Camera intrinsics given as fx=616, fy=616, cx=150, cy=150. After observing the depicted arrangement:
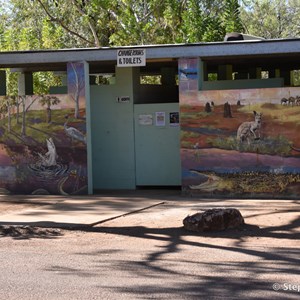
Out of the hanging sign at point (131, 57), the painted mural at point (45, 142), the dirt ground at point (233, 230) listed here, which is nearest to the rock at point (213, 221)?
the dirt ground at point (233, 230)

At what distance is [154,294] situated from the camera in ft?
20.5

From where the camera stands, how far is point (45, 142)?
15.1 m

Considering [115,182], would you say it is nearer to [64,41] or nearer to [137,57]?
[137,57]

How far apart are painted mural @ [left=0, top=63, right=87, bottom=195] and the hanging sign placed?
110 cm

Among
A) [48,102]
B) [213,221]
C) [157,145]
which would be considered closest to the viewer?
[213,221]

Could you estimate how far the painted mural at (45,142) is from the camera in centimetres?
1483

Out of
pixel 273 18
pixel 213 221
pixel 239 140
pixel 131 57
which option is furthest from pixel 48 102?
pixel 273 18

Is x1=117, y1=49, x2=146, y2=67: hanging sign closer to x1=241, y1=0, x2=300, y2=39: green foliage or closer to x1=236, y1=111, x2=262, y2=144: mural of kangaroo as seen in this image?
x1=236, y1=111, x2=262, y2=144: mural of kangaroo

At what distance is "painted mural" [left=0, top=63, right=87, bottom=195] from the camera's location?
14828mm

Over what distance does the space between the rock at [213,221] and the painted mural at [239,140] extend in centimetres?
395

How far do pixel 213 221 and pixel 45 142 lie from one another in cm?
649

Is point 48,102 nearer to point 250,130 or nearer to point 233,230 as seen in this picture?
point 250,130

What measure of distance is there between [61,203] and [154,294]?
7457 mm

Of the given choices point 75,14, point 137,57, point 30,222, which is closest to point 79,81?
point 137,57
